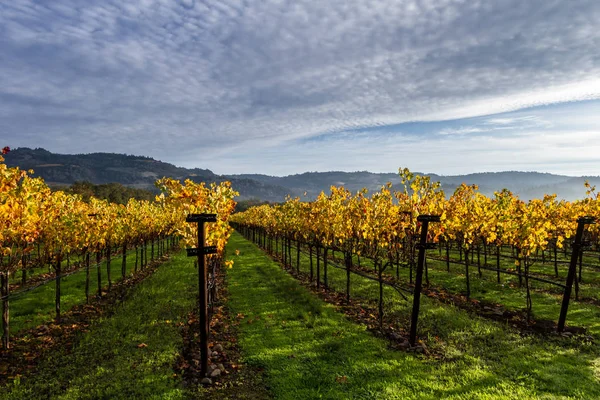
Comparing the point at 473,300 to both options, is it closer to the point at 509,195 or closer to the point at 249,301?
the point at 509,195

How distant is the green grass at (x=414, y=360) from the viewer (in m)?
7.57

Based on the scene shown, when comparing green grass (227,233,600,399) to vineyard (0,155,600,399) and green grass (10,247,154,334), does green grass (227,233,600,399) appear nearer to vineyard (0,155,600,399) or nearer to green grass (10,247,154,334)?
vineyard (0,155,600,399)

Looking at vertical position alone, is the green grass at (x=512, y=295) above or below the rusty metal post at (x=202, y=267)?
below

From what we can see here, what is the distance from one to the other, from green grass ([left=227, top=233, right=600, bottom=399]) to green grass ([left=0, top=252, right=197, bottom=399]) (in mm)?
2469

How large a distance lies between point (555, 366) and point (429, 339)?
10.9 feet

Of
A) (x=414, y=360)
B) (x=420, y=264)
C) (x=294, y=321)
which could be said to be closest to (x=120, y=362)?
(x=294, y=321)

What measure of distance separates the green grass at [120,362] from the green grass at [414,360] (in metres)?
2.47

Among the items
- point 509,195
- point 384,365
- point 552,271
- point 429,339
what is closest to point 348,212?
point 429,339

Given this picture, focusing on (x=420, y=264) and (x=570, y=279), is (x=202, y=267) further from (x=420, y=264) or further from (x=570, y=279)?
(x=570, y=279)

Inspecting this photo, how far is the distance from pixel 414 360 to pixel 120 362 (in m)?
8.54

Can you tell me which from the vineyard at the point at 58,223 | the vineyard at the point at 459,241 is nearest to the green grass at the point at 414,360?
the vineyard at the point at 459,241

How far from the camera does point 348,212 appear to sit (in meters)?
17.8

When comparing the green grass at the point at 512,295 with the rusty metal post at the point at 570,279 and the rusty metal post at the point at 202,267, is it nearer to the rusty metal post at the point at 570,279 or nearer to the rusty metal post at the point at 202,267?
the rusty metal post at the point at 570,279

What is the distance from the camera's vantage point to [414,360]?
29.6 feet
